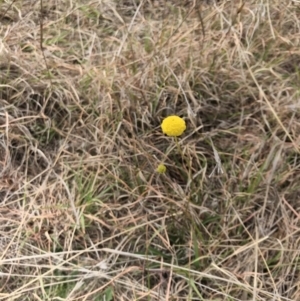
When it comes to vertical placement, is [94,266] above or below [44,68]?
below

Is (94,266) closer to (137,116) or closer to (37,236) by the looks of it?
(37,236)

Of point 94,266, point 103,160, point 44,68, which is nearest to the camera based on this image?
point 94,266

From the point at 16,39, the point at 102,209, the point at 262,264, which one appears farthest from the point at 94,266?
the point at 16,39

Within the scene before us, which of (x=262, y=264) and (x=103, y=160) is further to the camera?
(x=103, y=160)

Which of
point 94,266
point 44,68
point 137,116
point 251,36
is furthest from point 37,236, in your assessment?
point 251,36

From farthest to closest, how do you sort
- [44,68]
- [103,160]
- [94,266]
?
1. [44,68]
2. [103,160]
3. [94,266]

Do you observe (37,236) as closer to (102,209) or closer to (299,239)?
(102,209)
